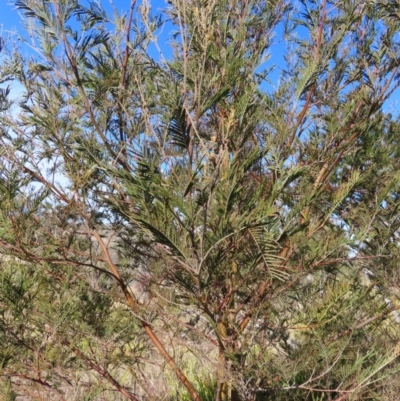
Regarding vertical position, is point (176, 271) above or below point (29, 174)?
below

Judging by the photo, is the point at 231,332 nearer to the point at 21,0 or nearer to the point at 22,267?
the point at 22,267

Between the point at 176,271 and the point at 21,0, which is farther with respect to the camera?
the point at 176,271

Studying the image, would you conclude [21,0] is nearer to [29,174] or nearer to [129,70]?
[129,70]

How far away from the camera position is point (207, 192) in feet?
4.89

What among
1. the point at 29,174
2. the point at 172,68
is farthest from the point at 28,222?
the point at 172,68

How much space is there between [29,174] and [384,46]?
1.91 metres

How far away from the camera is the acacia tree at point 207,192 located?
1.73 m

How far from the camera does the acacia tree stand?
1726 millimetres

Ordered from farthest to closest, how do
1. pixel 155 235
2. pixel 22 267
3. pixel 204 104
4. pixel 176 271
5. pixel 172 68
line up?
pixel 176 271, pixel 22 267, pixel 172 68, pixel 204 104, pixel 155 235

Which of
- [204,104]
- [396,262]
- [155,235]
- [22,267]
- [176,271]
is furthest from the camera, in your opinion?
[396,262]

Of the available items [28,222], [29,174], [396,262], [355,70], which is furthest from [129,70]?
[396,262]

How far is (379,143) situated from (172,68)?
4.52 ft

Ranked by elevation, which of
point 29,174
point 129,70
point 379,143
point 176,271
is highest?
point 129,70

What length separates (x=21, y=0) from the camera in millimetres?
1965
